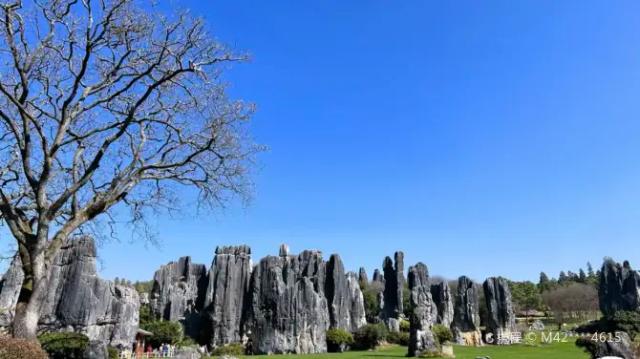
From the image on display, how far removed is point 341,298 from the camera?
186ft

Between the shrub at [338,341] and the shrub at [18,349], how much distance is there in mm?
29909

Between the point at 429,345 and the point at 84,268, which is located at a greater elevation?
the point at 84,268

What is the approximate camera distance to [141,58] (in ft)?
49.9

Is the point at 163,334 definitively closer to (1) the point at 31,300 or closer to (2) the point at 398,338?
(2) the point at 398,338

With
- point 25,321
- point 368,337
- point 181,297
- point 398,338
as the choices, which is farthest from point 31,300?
point 181,297

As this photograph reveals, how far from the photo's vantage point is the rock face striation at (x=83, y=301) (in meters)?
32.5

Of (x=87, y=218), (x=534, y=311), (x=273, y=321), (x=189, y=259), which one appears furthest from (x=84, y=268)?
(x=534, y=311)

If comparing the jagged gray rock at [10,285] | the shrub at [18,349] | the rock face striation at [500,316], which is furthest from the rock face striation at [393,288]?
the shrub at [18,349]

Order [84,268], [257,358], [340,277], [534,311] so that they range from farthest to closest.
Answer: [534,311], [340,277], [84,268], [257,358]

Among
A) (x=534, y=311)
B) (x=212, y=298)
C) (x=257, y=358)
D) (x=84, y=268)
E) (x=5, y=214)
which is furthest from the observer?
(x=534, y=311)

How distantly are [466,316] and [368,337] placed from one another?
16.9 m

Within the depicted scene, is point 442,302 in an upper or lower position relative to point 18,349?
upper

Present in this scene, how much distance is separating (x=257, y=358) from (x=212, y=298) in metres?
17.7

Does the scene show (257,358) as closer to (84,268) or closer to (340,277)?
(84,268)
